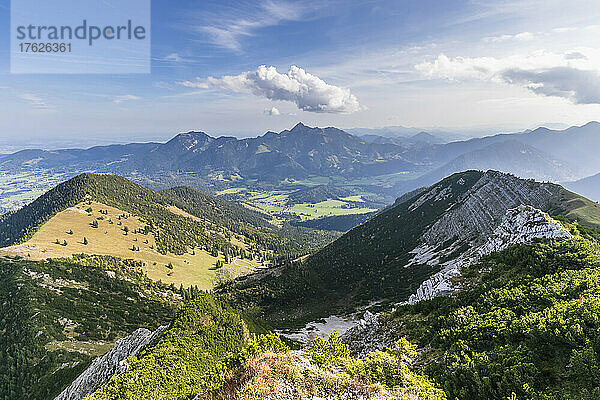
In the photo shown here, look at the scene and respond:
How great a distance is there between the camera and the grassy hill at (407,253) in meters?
127

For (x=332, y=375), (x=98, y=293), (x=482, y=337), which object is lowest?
(x=98, y=293)

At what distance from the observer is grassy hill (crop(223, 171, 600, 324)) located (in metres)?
127

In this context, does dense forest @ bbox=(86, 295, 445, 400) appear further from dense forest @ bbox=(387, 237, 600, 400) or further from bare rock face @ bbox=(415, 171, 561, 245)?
bare rock face @ bbox=(415, 171, 561, 245)

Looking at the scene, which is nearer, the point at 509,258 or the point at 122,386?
the point at 122,386

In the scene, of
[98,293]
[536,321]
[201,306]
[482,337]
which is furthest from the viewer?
[98,293]

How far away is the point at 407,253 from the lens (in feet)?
533

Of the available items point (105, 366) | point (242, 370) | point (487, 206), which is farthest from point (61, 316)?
point (487, 206)

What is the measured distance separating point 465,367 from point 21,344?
13240 cm

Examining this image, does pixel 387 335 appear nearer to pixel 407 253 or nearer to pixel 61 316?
pixel 407 253

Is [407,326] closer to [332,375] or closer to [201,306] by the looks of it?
[332,375]

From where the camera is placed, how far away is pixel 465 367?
23.4 m

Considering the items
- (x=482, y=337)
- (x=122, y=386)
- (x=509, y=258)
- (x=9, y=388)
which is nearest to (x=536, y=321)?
(x=482, y=337)

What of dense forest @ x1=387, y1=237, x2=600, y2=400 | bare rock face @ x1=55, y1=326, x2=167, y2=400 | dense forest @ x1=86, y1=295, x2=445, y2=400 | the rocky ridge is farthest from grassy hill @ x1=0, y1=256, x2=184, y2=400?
dense forest @ x1=387, y1=237, x2=600, y2=400

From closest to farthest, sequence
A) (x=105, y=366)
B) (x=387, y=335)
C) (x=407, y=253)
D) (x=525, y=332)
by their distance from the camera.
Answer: (x=525, y=332), (x=387, y=335), (x=105, y=366), (x=407, y=253)
